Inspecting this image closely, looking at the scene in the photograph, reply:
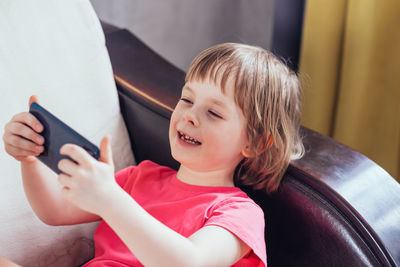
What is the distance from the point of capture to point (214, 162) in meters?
0.83

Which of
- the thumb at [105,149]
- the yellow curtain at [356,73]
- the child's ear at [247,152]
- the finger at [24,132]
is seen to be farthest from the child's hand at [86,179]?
the yellow curtain at [356,73]

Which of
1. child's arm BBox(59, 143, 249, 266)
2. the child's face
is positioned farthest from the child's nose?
child's arm BBox(59, 143, 249, 266)

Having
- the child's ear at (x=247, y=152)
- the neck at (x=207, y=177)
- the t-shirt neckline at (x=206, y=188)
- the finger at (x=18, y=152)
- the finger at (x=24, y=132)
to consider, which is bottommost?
the t-shirt neckline at (x=206, y=188)

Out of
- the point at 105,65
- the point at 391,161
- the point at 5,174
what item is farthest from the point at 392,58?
the point at 5,174

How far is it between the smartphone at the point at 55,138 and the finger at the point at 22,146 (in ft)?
0.03

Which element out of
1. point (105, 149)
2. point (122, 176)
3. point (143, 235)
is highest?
point (105, 149)

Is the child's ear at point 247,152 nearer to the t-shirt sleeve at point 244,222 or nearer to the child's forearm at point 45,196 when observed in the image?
the t-shirt sleeve at point 244,222

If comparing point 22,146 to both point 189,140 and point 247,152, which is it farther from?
point 247,152

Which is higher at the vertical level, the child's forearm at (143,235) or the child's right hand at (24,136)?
the child's right hand at (24,136)

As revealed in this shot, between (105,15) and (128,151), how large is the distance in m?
0.68

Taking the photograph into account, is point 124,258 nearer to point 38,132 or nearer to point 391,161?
point 38,132

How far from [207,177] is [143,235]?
0.28 meters

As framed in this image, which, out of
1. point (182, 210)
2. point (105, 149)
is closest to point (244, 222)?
point (182, 210)

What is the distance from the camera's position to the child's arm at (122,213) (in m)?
0.56
